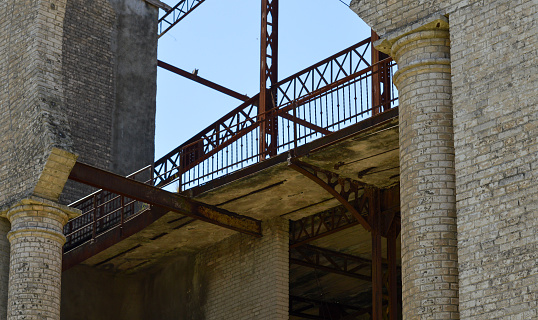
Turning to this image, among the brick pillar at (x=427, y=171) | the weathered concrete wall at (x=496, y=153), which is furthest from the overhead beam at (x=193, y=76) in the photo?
the weathered concrete wall at (x=496, y=153)

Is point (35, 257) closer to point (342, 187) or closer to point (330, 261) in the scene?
point (342, 187)

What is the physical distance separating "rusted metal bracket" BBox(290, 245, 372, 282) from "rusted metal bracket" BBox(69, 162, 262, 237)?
4.81ft

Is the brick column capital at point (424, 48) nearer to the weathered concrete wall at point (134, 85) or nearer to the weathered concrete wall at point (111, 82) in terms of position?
the weathered concrete wall at point (111, 82)

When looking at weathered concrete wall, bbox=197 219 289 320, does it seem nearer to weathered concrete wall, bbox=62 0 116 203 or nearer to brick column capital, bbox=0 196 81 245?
weathered concrete wall, bbox=62 0 116 203

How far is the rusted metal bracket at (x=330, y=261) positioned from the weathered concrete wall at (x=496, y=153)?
29.9ft

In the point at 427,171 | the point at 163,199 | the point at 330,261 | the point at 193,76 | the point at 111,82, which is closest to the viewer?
the point at 427,171

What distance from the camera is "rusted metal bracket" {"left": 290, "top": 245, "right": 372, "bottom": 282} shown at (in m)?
24.6

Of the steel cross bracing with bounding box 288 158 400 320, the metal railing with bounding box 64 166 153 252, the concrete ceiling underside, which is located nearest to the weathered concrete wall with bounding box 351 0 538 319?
the concrete ceiling underside

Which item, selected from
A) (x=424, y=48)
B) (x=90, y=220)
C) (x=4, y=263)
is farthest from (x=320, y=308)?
(x=424, y=48)

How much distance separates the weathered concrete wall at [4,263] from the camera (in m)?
20.9

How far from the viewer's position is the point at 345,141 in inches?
770

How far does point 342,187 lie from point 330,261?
4202mm

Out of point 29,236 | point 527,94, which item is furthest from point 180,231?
point 527,94

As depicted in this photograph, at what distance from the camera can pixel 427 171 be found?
52.7 ft
